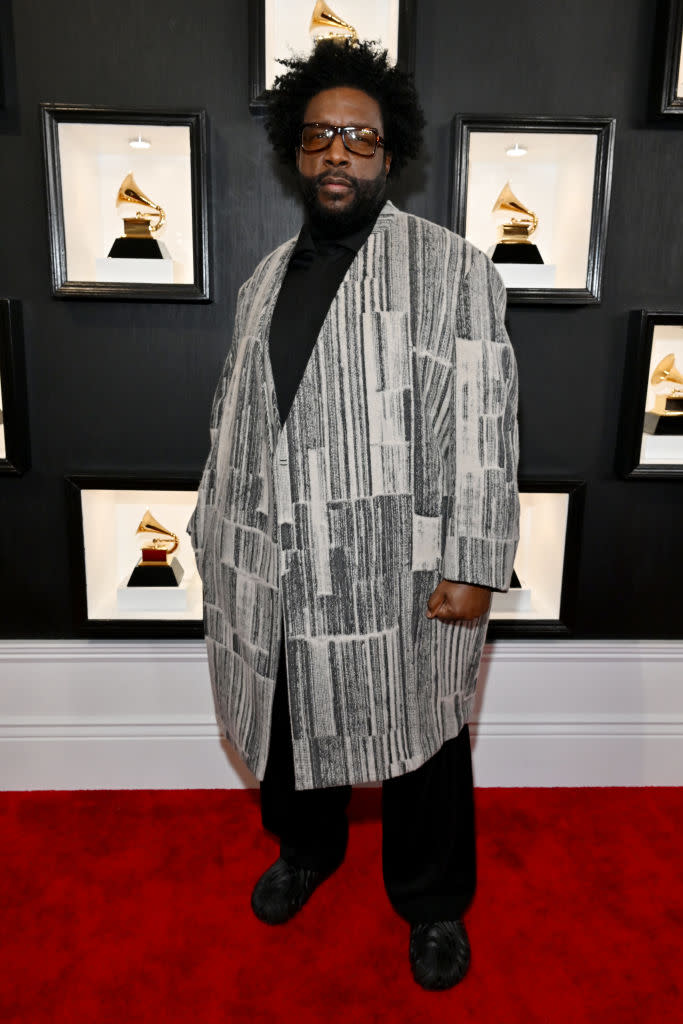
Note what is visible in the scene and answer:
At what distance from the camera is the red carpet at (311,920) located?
4.47 feet

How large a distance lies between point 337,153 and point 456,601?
79cm

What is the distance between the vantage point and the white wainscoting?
1.96 meters

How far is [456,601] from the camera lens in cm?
128

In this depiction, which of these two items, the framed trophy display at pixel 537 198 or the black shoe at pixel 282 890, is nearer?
Result: the black shoe at pixel 282 890

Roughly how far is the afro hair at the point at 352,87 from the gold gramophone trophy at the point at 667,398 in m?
0.80

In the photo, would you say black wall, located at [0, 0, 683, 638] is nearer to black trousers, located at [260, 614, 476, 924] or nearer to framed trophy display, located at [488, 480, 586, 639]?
framed trophy display, located at [488, 480, 586, 639]

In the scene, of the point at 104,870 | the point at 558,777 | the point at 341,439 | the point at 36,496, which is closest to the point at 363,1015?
the point at 104,870

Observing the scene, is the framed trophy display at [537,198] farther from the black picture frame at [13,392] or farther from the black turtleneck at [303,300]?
the black picture frame at [13,392]

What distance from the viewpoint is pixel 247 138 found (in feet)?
5.57

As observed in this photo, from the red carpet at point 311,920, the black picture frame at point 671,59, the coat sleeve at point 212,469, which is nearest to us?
the red carpet at point 311,920

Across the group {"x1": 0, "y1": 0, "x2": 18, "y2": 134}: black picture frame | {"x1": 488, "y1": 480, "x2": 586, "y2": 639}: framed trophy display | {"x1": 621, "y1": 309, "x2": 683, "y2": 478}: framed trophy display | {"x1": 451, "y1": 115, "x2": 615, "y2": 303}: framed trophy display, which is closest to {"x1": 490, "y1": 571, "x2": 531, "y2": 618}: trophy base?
{"x1": 488, "y1": 480, "x2": 586, "y2": 639}: framed trophy display

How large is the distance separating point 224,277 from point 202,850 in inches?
52.3

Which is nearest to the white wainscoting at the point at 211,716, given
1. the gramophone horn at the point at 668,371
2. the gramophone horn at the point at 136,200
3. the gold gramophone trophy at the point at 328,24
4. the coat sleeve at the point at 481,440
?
the gramophone horn at the point at 668,371

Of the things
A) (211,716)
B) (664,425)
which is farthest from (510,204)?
(211,716)
